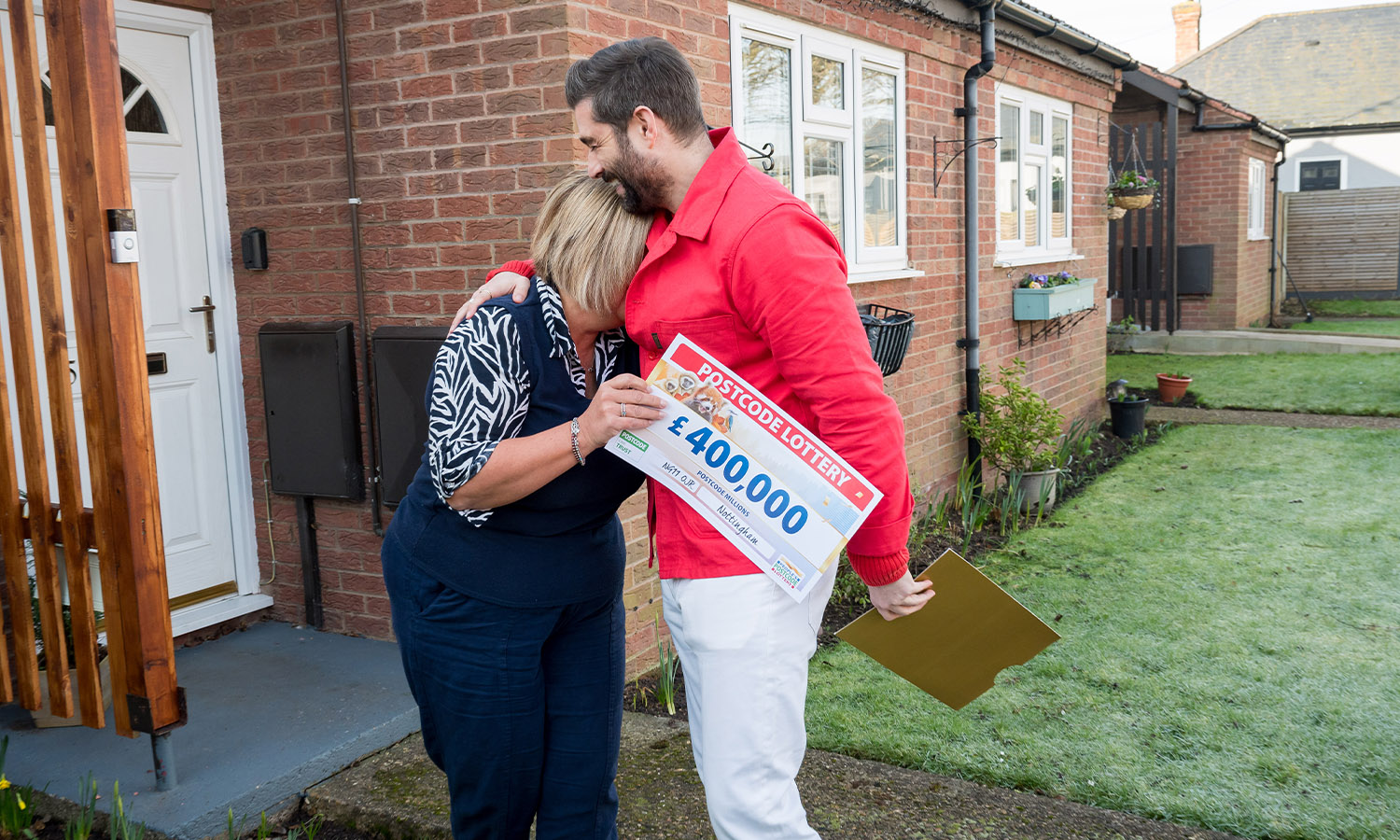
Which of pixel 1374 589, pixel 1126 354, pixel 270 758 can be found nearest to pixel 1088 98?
pixel 1374 589

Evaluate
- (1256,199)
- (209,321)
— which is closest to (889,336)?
(209,321)

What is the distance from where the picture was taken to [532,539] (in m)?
2.09

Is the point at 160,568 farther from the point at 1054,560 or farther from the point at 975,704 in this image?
the point at 1054,560

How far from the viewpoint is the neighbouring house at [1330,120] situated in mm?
22922

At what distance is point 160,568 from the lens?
10.0ft

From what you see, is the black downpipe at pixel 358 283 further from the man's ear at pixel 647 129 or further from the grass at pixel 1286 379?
the grass at pixel 1286 379

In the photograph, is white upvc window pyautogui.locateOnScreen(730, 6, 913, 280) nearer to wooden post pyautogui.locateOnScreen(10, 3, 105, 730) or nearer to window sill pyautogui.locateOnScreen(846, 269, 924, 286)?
window sill pyautogui.locateOnScreen(846, 269, 924, 286)

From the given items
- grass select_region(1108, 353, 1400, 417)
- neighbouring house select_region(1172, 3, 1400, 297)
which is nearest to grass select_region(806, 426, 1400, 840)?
grass select_region(1108, 353, 1400, 417)

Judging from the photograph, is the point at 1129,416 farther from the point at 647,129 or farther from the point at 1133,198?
the point at 647,129

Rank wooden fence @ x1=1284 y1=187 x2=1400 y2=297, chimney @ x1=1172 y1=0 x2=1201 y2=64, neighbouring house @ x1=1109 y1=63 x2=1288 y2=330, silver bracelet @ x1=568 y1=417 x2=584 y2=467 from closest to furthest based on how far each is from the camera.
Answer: silver bracelet @ x1=568 y1=417 x2=584 y2=467, neighbouring house @ x1=1109 y1=63 x2=1288 y2=330, wooden fence @ x1=1284 y1=187 x2=1400 y2=297, chimney @ x1=1172 y1=0 x2=1201 y2=64

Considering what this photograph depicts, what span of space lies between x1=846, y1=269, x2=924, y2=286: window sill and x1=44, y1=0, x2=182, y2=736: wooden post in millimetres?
3623

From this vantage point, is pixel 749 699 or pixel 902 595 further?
pixel 902 595

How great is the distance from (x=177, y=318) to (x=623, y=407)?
10.4ft

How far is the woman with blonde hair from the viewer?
6.43 ft
